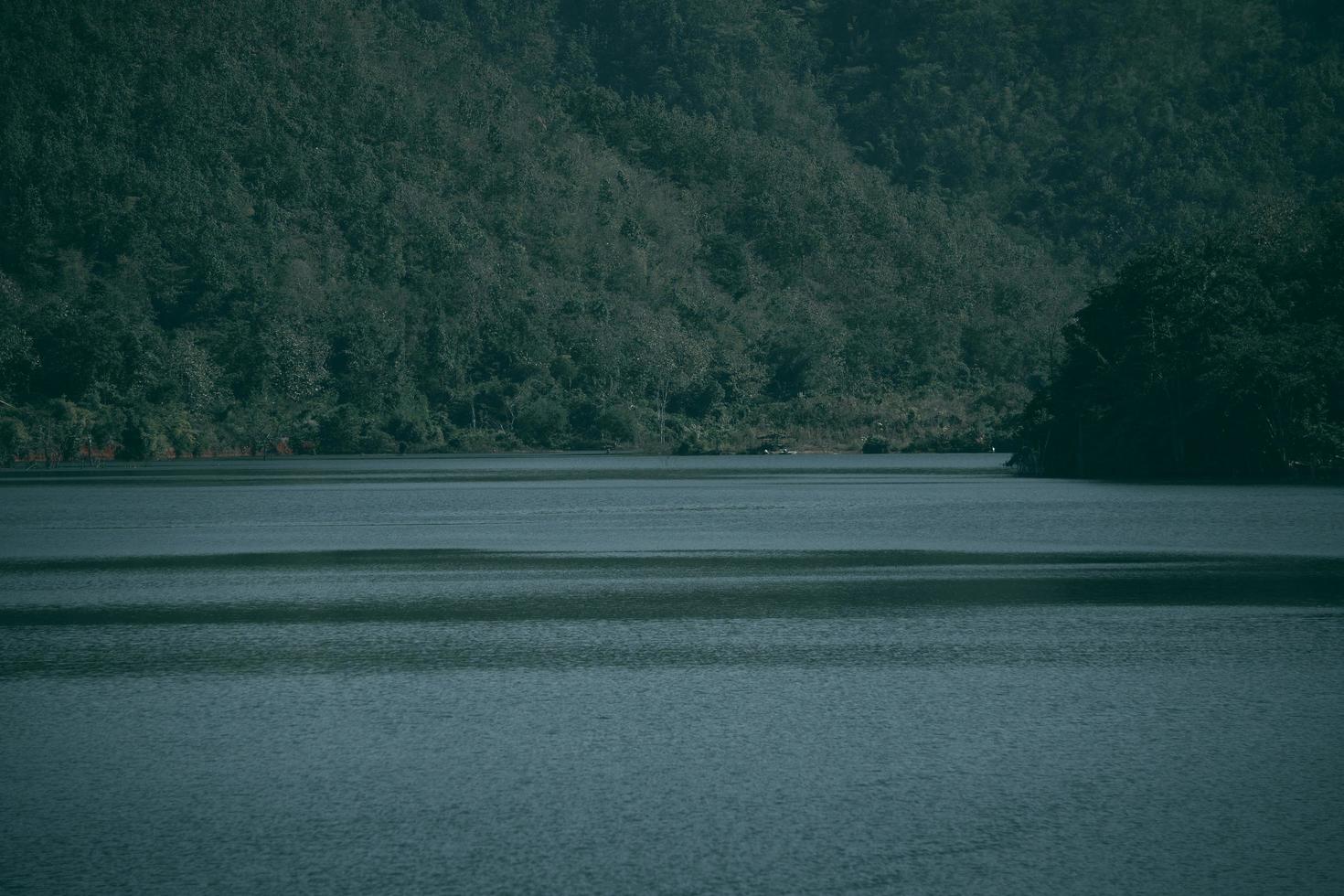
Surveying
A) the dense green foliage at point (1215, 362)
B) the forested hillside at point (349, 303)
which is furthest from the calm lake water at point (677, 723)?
the forested hillside at point (349, 303)

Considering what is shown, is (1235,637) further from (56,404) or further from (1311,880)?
(56,404)

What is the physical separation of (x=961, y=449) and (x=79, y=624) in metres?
134

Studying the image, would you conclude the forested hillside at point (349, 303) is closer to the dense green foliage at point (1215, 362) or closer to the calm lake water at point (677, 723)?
the dense green foliage at point (1215, 362)

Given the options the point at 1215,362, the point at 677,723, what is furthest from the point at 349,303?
the point at 677,723

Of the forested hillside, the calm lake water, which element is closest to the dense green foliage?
the calm lake water

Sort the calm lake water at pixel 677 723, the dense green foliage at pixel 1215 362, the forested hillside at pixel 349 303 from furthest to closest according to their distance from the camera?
the forested hillside at pixel 349 303
the dense green foliage at pixel 1215 362
the calm lake water at pixel 677 723

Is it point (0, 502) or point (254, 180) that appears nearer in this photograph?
point (0, 502)

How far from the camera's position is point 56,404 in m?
123

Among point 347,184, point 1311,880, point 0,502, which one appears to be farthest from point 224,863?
point 347,184

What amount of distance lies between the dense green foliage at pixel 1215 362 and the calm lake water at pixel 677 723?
38669 millimetres

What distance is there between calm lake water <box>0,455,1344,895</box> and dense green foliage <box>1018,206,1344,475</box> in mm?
38669

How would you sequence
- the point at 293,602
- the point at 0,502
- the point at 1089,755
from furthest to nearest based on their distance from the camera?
1. the point at 0,502
2. the point at 293,602
3. the point at 1089,755

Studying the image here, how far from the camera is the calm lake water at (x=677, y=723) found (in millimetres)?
10359

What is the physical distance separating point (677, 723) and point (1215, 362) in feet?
209
